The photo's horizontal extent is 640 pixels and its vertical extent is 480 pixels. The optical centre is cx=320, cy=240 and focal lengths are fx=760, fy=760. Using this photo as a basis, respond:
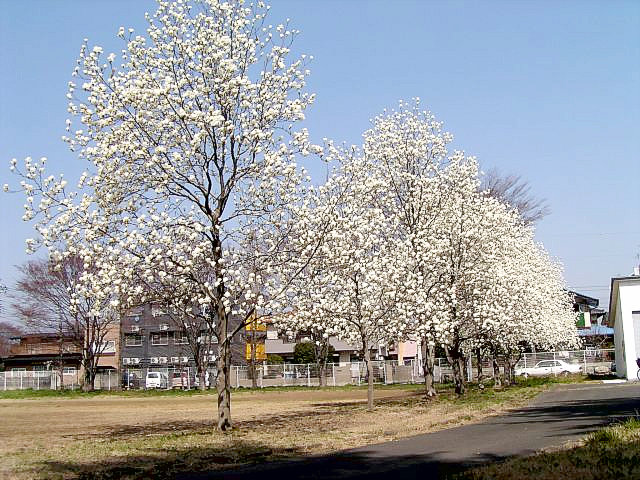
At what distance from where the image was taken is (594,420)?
51.5 feet

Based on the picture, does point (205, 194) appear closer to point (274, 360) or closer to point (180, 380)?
point (180, 380)

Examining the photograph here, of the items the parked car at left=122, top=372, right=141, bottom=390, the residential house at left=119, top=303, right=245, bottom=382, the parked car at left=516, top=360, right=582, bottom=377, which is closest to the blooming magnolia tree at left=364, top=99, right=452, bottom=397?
the parked car at left=516, top=360, right=582, bottom=377

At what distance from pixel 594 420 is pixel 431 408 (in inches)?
349

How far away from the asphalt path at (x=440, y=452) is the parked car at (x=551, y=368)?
34.0 meters

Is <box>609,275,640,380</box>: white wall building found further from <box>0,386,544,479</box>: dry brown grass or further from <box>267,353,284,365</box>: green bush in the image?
<box>267,353,284,365</box>: green bush

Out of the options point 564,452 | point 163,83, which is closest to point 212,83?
point 163,83

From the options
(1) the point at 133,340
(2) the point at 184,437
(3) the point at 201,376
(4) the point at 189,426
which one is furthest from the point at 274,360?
(2) the point at 184,437

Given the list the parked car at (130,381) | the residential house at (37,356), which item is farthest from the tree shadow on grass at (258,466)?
the residential house at (37,356)

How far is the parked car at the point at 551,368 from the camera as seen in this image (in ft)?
164

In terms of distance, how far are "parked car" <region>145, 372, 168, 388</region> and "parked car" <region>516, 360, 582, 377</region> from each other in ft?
94.9

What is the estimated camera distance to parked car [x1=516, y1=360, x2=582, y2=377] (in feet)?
164

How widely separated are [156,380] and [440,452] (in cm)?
5317

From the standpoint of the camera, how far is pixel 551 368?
166ft

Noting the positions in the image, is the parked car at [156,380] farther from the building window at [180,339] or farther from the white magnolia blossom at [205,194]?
the white magnolia blossom at [205,194]
